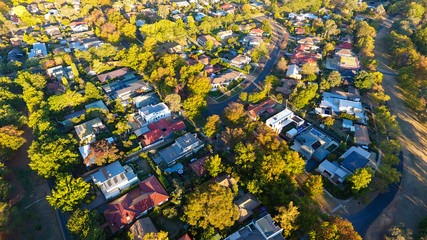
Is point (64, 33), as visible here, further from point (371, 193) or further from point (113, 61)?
point (371, 193)

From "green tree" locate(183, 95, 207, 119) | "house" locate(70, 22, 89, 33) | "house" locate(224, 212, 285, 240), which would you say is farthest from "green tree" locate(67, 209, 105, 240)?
"house" locate(70, 22, 89, 33)

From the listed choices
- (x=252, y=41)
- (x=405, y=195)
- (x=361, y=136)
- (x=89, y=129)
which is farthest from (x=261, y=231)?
(x=252, y=41)

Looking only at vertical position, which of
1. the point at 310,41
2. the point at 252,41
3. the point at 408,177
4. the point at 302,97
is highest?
the point at 310,41

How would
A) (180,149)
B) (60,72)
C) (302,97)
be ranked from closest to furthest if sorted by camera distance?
(180,149), (302,97), (60,72)

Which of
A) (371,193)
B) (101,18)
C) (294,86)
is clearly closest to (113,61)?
(101,18)

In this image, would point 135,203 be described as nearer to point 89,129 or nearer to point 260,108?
point 89,129

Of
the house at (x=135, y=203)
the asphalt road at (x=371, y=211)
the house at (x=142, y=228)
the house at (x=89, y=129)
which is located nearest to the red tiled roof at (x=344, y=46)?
the asphalt road at (x=371, y=211)

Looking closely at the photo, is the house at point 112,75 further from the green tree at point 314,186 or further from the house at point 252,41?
the green tree at point 314,186
